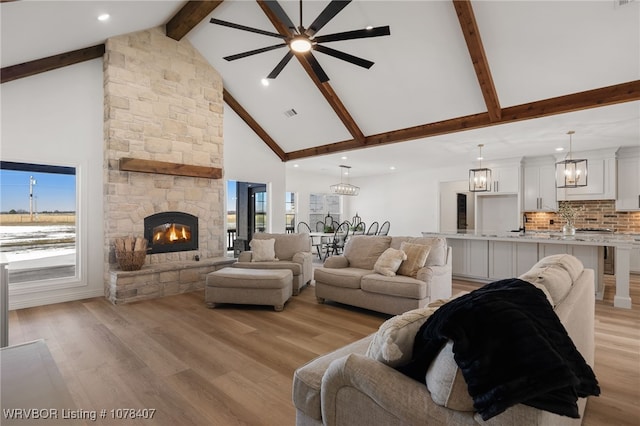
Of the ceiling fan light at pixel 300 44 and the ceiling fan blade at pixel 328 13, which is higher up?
the ceiling fan blade at pixel 328 13

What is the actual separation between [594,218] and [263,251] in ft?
23.1

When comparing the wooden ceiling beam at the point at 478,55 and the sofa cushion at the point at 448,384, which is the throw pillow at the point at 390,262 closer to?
the wooden ceiling beam at the point at 478,55

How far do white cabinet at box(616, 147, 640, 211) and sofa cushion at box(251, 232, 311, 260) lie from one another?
6.36 meters

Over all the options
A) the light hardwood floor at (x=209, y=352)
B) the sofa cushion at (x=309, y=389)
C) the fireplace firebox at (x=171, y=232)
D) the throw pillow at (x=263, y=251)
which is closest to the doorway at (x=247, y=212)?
the fireplace firebox at (x=171, y=232)

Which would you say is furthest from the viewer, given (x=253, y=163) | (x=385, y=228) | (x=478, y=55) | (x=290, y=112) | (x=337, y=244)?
(x=385, y=228)

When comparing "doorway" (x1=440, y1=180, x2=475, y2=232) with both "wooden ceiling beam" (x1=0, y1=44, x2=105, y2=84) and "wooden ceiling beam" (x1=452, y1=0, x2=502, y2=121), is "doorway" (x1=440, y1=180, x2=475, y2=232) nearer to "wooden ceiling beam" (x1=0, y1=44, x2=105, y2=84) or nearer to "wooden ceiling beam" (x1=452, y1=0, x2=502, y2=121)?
"wooden ceiling beam" (x1=452, y1=0, x2=502, y2=121)

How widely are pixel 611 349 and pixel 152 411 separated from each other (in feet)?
12.5

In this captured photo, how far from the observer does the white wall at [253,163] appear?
671cm

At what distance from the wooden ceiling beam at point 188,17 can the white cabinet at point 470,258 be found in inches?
213

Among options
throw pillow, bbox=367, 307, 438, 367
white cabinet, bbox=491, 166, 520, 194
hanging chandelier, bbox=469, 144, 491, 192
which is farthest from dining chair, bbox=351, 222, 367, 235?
throw pillow, bbox=367, 307, 438, 367

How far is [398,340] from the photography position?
4.25 feet

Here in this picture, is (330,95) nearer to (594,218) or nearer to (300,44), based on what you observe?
(300,44)

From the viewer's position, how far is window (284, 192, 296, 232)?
9.63 metres

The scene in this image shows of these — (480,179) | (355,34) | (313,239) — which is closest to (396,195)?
(313,239)
